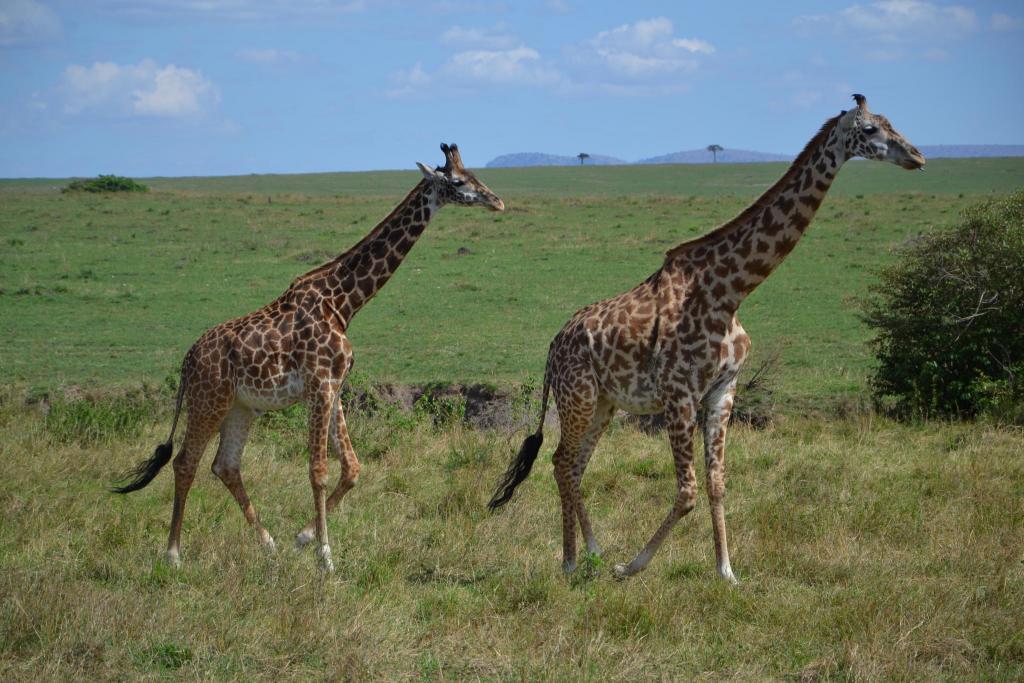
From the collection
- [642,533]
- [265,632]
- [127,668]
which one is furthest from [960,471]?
[127,668]

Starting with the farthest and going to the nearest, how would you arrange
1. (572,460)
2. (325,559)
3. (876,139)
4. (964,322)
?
(964,322), (572,460), (325,559), (876,139)

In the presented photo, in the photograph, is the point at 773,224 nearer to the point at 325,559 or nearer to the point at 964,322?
the point at 325,559

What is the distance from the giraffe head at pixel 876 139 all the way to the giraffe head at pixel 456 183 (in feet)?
7.96

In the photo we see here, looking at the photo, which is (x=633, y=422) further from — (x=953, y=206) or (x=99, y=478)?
(x=953, y=206)

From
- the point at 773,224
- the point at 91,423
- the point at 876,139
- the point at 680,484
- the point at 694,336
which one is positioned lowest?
the point at 91,423

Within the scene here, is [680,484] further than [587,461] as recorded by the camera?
No

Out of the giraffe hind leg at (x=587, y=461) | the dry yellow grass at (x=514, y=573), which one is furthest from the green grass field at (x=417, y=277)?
the giraffe hind leg at (x=587, y=461)

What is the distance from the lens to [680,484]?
22.9ft

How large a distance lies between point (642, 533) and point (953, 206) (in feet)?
117

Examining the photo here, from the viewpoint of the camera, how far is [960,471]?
8.84m

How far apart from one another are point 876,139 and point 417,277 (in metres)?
19.4

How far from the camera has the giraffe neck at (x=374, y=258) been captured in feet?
25.3

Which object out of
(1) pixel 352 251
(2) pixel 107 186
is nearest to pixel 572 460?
(1) pixel 352 251

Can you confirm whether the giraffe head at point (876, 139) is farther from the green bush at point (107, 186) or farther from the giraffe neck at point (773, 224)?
the green bush at point (107, 186)
